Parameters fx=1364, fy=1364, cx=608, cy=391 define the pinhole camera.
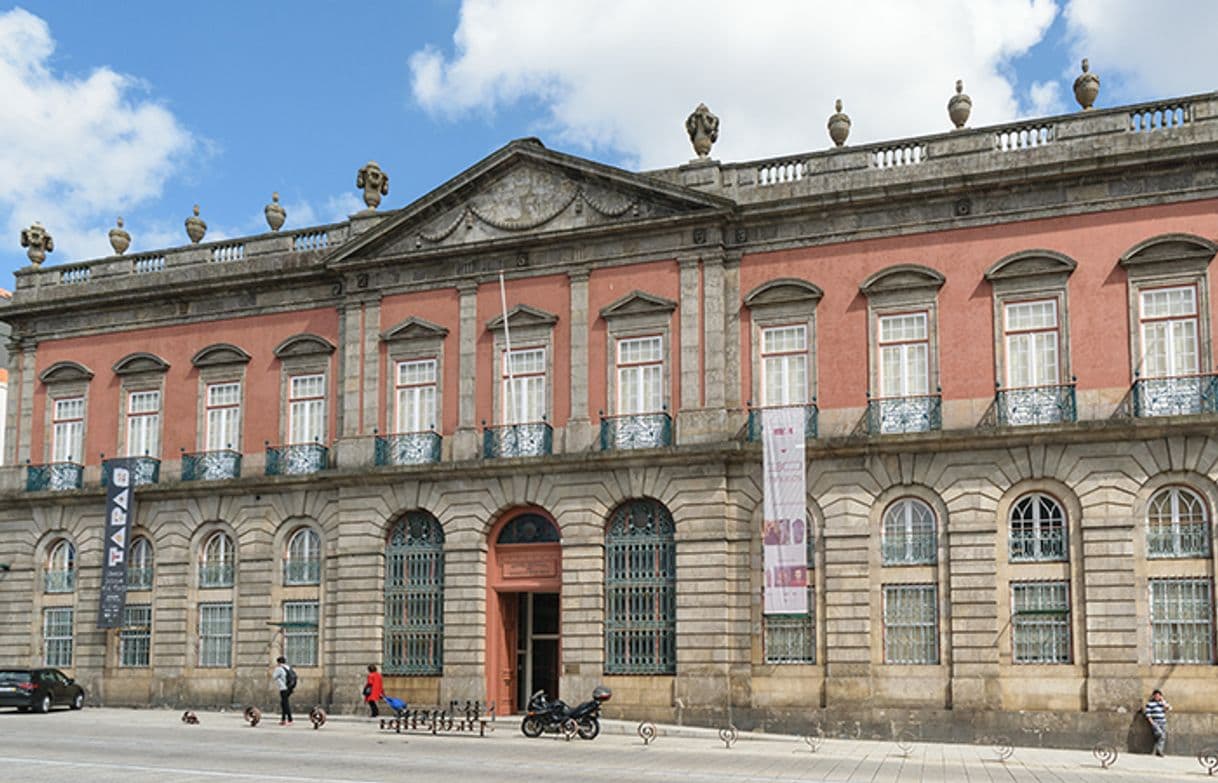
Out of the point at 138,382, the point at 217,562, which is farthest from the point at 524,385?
the point at 138,382

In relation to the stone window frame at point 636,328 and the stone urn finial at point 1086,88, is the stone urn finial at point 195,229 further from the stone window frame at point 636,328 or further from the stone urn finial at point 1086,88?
the stone urn finial at point 1086,88

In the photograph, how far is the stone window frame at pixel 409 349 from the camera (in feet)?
98.4

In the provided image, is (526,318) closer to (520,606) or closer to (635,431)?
(635,431)

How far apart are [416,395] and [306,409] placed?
3.06 m

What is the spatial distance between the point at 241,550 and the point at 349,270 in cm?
693

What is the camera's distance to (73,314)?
3453cm

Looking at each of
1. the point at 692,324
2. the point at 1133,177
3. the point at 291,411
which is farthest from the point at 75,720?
the point at 1133,177

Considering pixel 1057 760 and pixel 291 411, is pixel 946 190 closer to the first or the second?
pixel 1057 760

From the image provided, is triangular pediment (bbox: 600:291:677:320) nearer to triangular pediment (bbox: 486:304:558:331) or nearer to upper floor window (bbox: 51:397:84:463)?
triangular pediment (bbox: 486:304:558:331)

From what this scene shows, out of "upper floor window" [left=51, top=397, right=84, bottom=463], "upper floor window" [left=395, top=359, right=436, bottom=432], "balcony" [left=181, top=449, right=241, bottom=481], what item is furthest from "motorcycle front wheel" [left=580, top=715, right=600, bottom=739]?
"upper floor window" [left=51, top=397, right=84, bottom=463]

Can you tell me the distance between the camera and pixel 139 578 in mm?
32656

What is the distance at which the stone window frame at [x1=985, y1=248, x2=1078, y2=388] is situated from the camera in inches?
990

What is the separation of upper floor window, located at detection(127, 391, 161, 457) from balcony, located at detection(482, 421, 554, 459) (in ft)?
30.1

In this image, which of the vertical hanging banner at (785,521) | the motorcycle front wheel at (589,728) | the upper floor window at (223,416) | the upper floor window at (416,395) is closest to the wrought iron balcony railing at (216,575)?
the upper floor window at (223,416)
